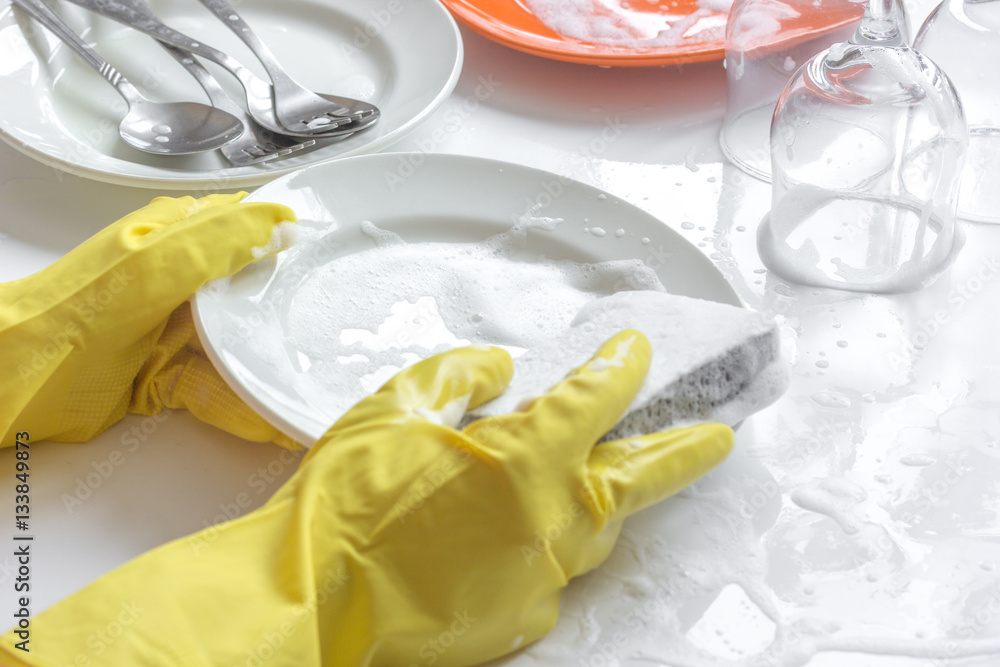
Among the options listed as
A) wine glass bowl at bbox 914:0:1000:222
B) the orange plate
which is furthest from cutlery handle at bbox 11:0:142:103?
wine glass bowl at bbox 914:0:1000:222

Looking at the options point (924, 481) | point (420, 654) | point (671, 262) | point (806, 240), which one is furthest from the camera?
point (806, 240)

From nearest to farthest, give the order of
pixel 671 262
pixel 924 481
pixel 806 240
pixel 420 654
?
pixel 420 654 < pixel 924 481 < pixel 671 262 < pixel 806 240

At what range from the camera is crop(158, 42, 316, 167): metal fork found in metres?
A: 0.88

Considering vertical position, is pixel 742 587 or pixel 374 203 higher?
pixel 374 203

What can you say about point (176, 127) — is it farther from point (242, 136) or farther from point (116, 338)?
point (116, 338)

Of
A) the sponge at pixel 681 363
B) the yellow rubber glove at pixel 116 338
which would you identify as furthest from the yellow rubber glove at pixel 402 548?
the yellow rubber glove at pixel 116 338

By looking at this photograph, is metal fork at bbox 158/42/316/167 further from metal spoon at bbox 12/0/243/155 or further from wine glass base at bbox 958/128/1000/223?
wine glass base at bbox 958/128/1000/223

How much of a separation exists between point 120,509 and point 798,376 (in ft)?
1.74

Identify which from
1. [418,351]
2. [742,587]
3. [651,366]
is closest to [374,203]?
[418,351]

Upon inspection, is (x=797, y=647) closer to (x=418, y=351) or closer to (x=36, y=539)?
(x=418, y=351)

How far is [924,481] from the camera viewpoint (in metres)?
0.65

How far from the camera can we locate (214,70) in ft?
3.44

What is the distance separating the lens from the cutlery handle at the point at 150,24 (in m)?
0.98

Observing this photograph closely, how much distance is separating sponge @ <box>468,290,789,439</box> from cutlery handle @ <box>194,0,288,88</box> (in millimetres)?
534
